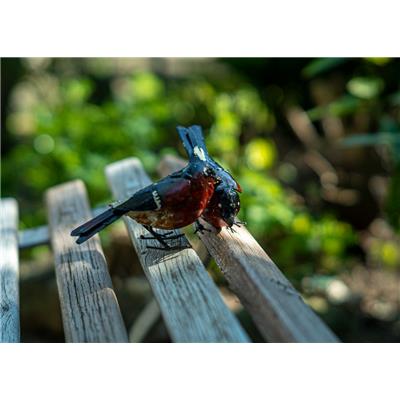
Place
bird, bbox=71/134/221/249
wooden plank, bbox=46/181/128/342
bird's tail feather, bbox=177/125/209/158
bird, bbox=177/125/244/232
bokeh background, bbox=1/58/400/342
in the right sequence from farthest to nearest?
bokeh background, bbox=1/58/400/342 → bird's tail feather, bbox=177/125/209/158 → bird, bbox=177/125/244/232 → bird, bbox=71/134/221/249 → wooden plank, bbox=46/181/128/342

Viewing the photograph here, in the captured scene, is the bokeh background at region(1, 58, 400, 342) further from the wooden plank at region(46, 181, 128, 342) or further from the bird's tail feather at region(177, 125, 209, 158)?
the bird's tail feather at region(177, 125, 209, 158)

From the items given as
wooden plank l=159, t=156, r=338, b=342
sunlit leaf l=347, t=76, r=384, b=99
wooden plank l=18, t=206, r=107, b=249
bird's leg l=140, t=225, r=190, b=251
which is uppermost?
sunlit leaf l=347, t=76, r=384, b=99

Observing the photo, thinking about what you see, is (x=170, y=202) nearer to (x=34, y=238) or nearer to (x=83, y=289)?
(x=83, y=289)

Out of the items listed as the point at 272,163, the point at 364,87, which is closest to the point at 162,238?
the point at 364,87

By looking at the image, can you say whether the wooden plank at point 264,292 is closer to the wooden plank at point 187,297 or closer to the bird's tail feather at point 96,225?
the wooden plank at point 187,297

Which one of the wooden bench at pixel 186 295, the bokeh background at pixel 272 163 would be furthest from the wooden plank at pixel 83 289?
the bokeh background at pixel 272 163

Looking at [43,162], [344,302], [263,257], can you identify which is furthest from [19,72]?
[263,257]

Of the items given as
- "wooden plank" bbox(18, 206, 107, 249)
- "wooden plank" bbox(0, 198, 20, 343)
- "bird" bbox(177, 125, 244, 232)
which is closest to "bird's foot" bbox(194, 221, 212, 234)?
"bird" bbox(177, 125, 244, 232)
